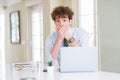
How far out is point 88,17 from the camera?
501 cm

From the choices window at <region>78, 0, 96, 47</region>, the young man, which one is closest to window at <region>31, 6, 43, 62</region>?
window at <region>78, 0, 96, 47</region>

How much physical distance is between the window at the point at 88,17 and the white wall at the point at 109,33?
0.54m

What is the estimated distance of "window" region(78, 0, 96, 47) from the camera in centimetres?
479

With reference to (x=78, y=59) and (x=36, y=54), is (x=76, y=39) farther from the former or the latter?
(x=36, y=54)

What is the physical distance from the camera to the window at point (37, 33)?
20.9 ft

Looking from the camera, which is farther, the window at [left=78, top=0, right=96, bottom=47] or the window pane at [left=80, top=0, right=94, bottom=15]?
the window pane at [left=80, top=0, right=94, bottom=15]

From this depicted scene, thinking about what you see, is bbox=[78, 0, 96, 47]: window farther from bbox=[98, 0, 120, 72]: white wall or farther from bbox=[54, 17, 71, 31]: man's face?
bbox=[54, 17, 71, 31]: man's face

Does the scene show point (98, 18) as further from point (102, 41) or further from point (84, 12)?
point (84, 12)

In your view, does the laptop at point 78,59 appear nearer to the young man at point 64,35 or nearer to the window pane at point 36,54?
the young man at point 64,35

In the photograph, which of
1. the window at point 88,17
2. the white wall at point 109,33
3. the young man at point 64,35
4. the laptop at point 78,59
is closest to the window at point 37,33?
the window at point 88,17

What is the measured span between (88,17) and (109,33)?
3.54ft

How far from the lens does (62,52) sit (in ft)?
6.77

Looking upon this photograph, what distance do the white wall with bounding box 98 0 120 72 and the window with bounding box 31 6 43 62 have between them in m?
2.45

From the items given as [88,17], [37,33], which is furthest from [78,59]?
[37,33]
